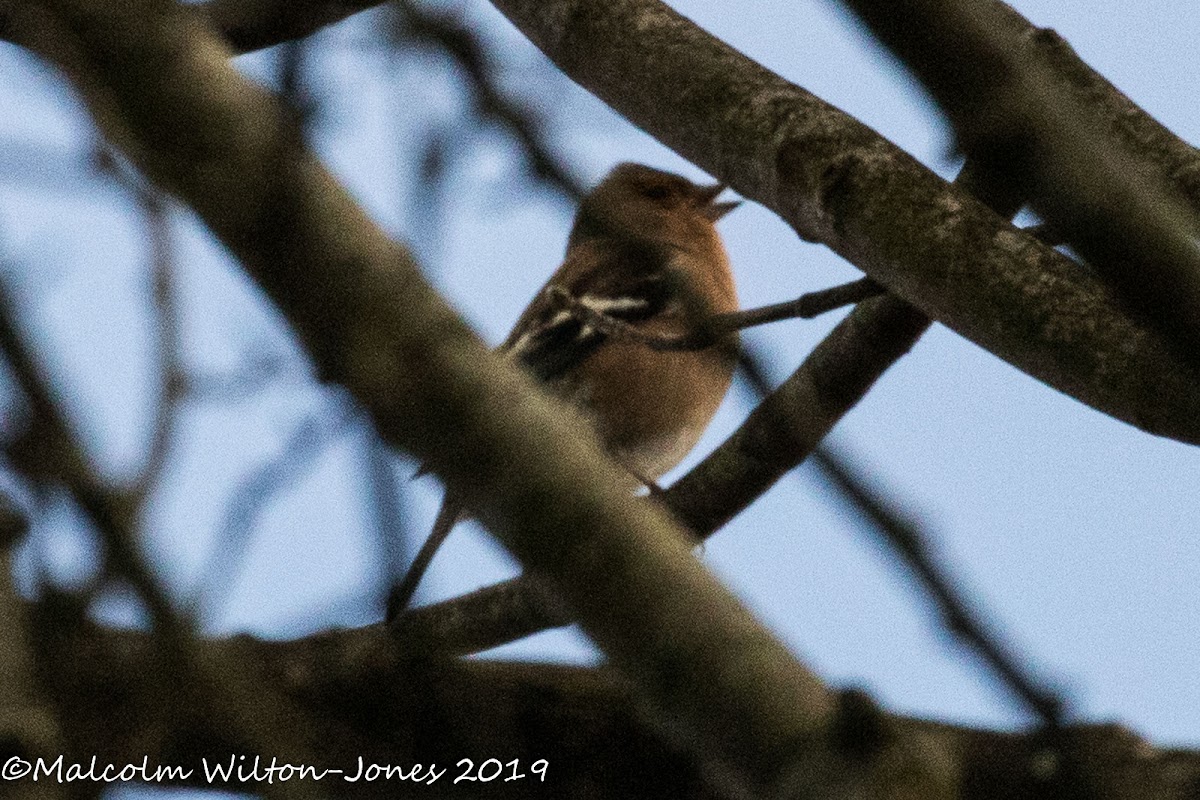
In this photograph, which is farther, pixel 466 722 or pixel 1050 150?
pixel 466 722

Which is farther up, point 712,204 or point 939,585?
point 939,585

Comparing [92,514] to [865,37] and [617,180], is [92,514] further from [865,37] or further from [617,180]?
[617,180]

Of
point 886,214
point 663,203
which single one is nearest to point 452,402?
point 886,214

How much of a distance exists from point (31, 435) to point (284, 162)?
2.28ft

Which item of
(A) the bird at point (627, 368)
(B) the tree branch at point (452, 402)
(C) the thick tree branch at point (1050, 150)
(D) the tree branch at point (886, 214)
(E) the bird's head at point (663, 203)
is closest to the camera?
(B) the tree branch at point (452, 402)

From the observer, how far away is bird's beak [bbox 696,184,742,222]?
8148 mm

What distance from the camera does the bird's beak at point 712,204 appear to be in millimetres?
8148

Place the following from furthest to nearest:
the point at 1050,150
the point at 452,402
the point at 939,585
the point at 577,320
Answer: the point at 577,320
the point at 1050,150
the point at 452,402
the point at 939,585

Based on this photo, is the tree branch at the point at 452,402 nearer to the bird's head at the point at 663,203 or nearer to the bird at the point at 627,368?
the bird at the point at 627,368

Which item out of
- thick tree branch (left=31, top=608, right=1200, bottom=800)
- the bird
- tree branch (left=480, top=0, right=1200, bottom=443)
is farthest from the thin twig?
the bird

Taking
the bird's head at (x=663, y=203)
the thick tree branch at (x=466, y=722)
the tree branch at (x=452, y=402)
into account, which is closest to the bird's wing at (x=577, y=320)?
the bird's head at (x=663, y=203)

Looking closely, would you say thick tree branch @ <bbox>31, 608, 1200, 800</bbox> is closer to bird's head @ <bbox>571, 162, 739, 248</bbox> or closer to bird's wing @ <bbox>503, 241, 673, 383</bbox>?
bird's wing @ <bbox>503, 241, 673, 383</bbox>

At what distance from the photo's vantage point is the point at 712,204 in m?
8.21

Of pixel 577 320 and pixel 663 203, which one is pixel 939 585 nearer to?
pixel 577 320
